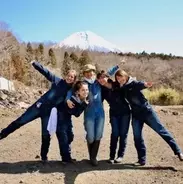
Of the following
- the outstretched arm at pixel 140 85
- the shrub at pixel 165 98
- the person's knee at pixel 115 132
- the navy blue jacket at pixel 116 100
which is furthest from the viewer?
Result: the shrub at pixel 165 98

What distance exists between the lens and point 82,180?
5617 mm

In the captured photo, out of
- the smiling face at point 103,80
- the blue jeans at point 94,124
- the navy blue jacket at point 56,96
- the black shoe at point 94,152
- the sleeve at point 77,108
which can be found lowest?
the black shoe at point 94,152

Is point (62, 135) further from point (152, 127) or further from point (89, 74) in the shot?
point (152, 127)

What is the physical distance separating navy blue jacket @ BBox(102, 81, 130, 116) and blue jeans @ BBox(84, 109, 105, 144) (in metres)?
0.29

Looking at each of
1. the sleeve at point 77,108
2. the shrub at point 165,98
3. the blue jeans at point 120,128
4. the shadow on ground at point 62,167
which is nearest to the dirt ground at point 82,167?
the shadow on ground at point 62,167

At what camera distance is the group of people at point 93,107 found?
6.07 meters

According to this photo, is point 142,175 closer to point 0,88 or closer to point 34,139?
point 34,139

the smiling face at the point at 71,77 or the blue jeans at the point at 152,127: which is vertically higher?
the smiling face at the point at 71,77

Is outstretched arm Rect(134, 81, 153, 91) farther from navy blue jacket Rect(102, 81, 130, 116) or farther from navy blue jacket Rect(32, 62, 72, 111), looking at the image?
navy blue jacket Rect(32, 62, 72, 111)

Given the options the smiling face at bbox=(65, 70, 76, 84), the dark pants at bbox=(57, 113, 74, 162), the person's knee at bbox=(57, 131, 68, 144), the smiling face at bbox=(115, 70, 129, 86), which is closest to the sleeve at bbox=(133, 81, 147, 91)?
the smiling face at bbox=(115, 70, 129, 86)

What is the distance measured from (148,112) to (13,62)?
20.0 meters

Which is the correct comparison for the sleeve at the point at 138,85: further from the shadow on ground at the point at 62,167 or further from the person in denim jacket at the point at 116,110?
the shadow on ground at the point at 62,167

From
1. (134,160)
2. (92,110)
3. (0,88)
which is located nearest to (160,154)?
(134,160)

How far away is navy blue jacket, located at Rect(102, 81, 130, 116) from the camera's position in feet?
20.6
